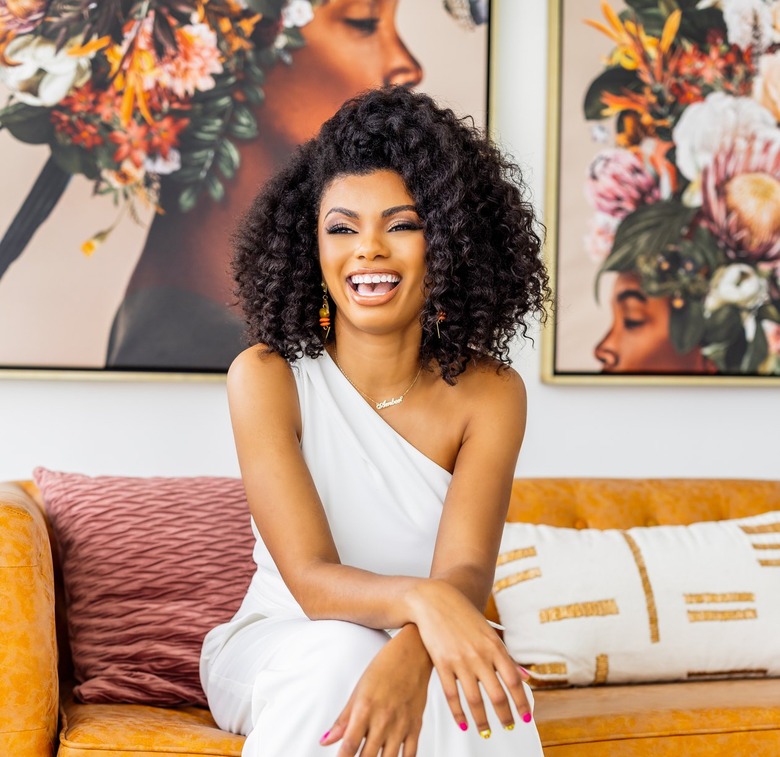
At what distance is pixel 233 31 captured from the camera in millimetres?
2535

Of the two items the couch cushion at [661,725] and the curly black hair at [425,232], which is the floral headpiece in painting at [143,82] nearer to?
the curly black hair at [425,232]

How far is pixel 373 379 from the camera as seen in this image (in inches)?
76.1

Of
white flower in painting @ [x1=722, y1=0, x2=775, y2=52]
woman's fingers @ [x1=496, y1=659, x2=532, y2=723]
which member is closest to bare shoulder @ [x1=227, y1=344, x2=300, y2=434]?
woman's fingers @ [x1=496, y1=659, x2=532, y2=723]

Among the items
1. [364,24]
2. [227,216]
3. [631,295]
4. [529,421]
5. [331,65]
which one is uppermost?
[364,24]

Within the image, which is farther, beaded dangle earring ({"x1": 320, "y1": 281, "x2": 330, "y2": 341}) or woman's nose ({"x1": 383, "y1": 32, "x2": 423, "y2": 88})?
woman's nose ({"x1": 383, "y1": 32, "x2": 423, "y2": 88})

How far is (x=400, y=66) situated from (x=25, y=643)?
1.65 m

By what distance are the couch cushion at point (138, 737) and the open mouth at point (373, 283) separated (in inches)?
30.6

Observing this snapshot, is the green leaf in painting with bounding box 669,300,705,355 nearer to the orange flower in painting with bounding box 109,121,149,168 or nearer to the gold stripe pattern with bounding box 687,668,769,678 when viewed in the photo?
the gold stripe pattern with bounding box 687,668,769,678

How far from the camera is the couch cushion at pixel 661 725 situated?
5.94 ft

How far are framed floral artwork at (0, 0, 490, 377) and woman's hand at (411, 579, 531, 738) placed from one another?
1310mm

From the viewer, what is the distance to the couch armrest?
1676 millimetres

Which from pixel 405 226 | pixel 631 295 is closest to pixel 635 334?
pixel 631 295

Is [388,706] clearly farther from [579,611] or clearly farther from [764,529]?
[764,529]

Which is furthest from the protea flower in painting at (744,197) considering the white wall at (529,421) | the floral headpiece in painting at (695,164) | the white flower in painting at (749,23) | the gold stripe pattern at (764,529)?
the gold stripe pattern at (764,529)
